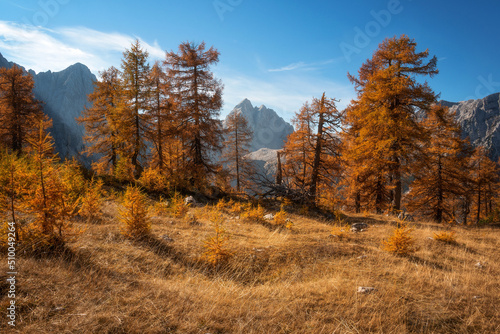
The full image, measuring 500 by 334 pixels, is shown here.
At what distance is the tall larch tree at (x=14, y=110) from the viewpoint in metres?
18.0

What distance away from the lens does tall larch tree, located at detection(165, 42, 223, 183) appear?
1512 cm

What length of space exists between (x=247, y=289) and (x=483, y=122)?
14843cm

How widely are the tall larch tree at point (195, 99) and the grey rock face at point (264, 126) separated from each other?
161 m

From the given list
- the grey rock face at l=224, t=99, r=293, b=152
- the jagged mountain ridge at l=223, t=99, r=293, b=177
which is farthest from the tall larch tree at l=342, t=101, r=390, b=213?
the grey rock face at l=224, t=99, r=293, b=152

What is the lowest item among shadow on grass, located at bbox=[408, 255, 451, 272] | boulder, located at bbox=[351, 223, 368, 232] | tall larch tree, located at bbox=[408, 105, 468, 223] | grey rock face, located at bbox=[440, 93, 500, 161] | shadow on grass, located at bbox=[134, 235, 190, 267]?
boulder, located at bbox=[351, 223, 368, 232]

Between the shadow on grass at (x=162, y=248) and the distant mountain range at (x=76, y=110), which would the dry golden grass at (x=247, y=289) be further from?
the distant mountain range at (x=76, y=110)

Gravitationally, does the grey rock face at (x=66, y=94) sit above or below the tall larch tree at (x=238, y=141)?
above

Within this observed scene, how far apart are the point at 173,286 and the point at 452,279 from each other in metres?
5.68

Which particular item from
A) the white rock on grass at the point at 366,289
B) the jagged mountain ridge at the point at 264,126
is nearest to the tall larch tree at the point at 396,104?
the white rock on grass at the point at 366,289

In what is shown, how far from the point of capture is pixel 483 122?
326 ft

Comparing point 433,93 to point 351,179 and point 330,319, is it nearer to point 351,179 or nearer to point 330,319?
point 351,179

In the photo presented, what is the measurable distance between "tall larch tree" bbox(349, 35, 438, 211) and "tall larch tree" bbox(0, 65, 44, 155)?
2590 centimetres

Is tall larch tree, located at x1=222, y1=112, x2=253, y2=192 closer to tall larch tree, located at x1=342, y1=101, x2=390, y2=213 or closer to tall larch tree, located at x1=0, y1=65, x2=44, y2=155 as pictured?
tall larch tree, located at x1=342, y1=101, x2=390, y2=213

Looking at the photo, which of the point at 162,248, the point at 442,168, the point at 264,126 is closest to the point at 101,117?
the point at 162,248
